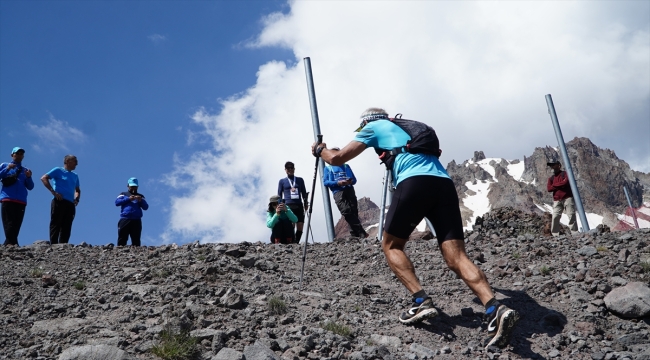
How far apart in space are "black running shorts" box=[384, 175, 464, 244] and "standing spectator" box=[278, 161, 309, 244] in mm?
6052

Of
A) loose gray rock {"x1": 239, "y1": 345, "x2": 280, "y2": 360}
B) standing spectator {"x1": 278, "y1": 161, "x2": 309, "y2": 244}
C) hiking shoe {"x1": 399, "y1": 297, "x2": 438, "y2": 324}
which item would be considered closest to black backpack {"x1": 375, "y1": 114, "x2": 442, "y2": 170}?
hiking shoe {"x1": 399, "y1": 297, "x2": 438, "y2": 324}

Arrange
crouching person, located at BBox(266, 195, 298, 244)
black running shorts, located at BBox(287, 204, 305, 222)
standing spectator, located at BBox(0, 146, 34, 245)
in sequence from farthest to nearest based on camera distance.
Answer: black running shorts, located at BBox(287, 204, 305, 222), crouching person, located at BBox(266, 195, 298, 244), standing spectator, located at BBox(0, 146, 34, 245)

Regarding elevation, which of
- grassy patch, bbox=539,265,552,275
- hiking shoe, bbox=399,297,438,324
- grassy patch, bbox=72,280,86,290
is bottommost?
hiking shoe, bbox=399,297,438,324

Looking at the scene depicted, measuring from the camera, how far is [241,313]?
6.00 meters

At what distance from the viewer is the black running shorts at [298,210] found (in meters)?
11.8

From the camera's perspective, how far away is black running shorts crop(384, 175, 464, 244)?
565cm

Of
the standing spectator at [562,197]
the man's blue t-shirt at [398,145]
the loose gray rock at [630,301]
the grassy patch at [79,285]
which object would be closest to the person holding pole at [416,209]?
the man's blue t-shirt at [398,145]

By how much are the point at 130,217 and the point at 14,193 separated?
6.17ft

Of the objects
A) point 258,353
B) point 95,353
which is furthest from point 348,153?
point 95,353

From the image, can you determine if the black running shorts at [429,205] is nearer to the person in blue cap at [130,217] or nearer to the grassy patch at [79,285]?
the grassy patch at [79,285]

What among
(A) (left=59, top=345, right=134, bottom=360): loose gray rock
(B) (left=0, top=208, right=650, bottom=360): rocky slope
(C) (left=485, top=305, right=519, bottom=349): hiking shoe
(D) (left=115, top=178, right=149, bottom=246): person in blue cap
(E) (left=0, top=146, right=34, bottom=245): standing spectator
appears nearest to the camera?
(A) (left=59, top=345, right=134, bottom=360): loose gray rock

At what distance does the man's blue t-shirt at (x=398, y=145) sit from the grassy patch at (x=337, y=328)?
1456 mm

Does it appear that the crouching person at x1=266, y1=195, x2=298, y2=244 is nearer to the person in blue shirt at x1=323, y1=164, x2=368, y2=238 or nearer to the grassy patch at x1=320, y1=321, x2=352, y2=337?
the person in blue shirt at x1=323, y1=164, x2=368, y2=238

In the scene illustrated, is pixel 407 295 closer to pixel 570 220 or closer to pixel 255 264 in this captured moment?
pixel 255 264
